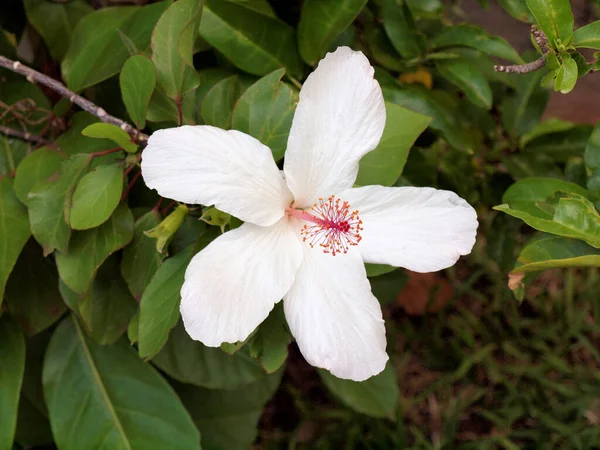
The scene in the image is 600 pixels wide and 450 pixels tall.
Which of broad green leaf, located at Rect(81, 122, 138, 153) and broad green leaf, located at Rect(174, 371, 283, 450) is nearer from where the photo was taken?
broad green leaf, located at Rect(81, 122, 138, 153)

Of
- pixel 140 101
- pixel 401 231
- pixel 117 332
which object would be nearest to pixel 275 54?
pixel 140 101

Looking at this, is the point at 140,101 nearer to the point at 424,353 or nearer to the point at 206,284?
the point at 206,284

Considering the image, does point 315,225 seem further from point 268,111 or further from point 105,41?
point 105,41

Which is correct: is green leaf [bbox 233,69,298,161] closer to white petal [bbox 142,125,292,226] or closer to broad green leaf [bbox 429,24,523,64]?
white petal [bbox 142,125,292,226]

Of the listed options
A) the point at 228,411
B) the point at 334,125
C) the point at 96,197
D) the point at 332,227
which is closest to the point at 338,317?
the point at 332,227

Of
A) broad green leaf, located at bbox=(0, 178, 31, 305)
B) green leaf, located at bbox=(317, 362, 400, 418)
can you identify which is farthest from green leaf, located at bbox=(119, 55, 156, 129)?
green leaf, located at bbox=(317, 362, 400, 418)

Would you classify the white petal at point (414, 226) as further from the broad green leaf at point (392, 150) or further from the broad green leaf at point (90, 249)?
the broad green leaf at point (90, 249)

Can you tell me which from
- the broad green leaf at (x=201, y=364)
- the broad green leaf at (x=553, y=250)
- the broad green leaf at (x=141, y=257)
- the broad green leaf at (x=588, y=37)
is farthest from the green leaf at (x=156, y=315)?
the broad green leaf at (x=588, y=37)
